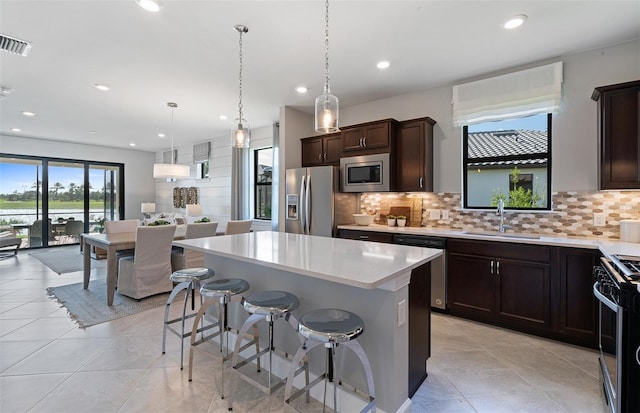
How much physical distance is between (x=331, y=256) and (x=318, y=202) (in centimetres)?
244

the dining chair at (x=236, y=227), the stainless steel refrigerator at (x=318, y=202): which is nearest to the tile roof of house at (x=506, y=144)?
the stainless steel refrigerator at (x=318, y=202)

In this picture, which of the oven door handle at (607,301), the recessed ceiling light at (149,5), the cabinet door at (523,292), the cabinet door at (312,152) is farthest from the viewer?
the cabinet door at (312,152)

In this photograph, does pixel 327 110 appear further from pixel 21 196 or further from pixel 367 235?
pixel 21 196

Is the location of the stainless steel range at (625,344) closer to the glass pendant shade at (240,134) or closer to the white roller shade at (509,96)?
the white roller shade at (509,96)

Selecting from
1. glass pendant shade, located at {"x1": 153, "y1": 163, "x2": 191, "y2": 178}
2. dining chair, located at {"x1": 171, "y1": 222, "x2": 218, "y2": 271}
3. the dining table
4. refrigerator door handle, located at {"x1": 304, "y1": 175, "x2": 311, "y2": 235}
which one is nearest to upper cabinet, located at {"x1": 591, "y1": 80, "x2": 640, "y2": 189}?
refrigerator door handle, located at {"x1": 304, "y1": 175, "x2": 311, "y2": 235}

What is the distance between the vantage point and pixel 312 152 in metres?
4.86

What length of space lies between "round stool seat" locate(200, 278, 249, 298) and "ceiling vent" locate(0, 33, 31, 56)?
9.86 ft

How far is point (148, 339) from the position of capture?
274 cm

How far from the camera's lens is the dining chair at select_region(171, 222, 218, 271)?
3891 millimetres

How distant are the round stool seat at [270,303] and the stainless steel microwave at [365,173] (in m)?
2.43

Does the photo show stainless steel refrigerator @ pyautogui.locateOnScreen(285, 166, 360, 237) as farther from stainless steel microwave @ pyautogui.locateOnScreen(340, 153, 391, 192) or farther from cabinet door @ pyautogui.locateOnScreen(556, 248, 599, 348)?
cabinet door @ pyautogui.locateOnScreen(556, 248, 599, 348)

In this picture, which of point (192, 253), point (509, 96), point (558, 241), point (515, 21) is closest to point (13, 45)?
point (192, 253)

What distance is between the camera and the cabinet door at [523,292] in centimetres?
271

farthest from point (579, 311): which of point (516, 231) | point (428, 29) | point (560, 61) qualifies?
point (428, 29)
